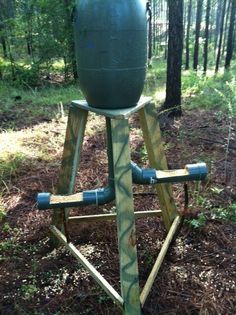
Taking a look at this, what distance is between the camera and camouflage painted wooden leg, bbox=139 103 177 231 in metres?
2.42

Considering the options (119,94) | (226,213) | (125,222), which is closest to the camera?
(125,222)

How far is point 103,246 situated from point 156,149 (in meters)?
0.97

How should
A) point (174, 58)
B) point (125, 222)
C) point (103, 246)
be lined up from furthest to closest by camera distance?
point (174, 58) < point (103, 246) < point (125, 222)

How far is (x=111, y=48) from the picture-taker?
1.84m

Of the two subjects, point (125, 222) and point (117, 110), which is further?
point (117, 110)

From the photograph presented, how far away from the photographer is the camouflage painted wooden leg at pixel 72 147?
8.04 ft

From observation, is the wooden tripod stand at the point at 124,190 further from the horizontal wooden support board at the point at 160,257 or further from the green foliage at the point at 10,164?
the green foliage at the point at 10,164

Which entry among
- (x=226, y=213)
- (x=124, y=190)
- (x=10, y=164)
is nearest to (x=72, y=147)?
(x=124, y=190)

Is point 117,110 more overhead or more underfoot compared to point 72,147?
more overhead

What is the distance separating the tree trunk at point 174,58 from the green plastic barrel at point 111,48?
394 cm

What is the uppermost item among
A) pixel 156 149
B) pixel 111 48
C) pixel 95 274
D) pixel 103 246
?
pixel 111 48

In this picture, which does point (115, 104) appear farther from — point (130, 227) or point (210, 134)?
point (210, 134)

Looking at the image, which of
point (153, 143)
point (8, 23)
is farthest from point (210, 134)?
point (8, 23)

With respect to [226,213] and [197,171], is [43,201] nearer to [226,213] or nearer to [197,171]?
[197,171]
